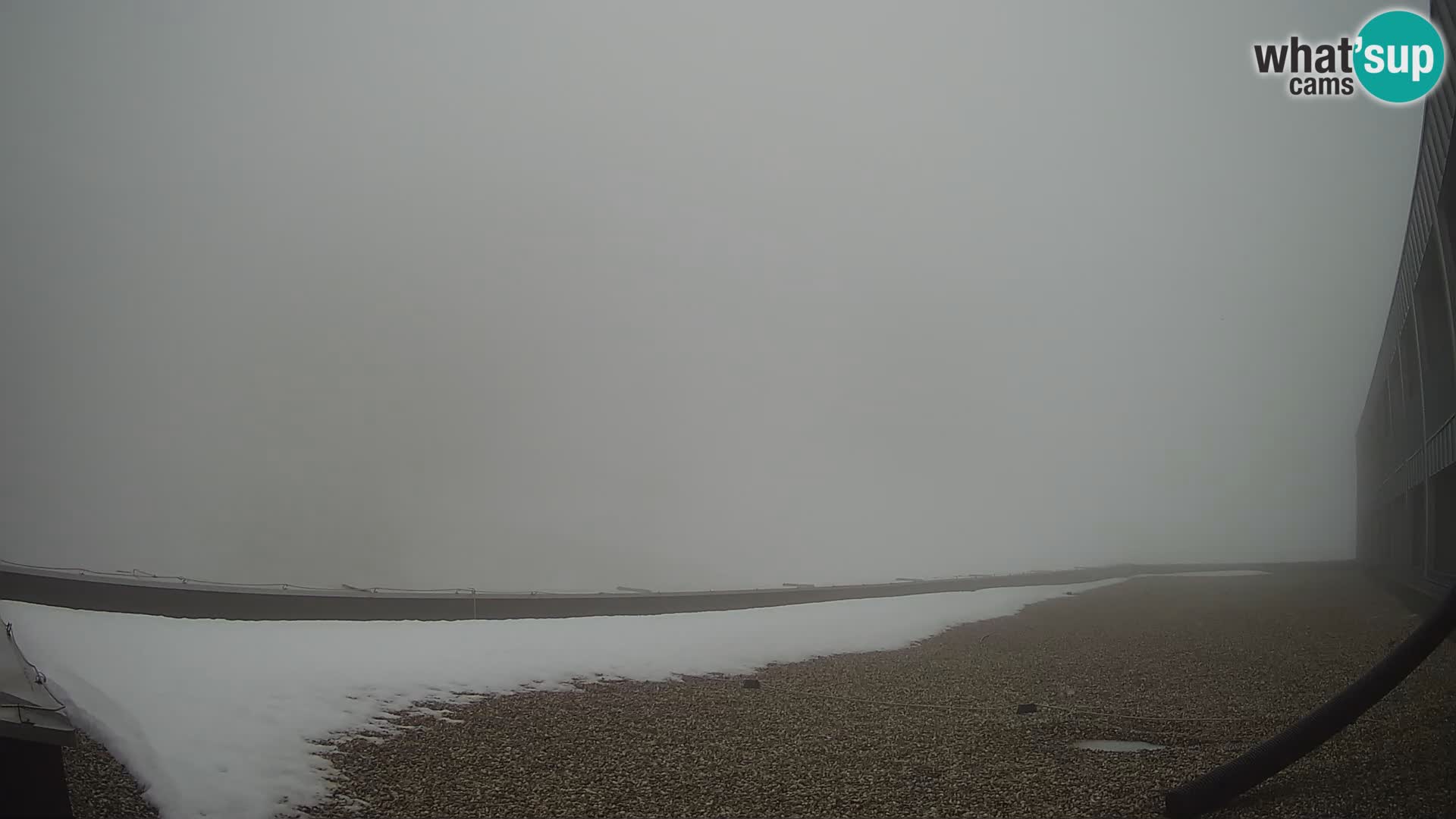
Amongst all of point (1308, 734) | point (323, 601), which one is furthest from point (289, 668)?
point (1308, 734)

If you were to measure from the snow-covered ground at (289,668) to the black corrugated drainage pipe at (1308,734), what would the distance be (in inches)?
221

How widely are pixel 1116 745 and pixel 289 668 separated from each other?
815 cm

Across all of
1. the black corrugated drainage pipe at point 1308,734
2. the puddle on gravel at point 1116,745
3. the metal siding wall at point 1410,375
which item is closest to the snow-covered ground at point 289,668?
the puddle on gravel at point 1116,745

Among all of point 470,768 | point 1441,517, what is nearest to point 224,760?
point 470,768

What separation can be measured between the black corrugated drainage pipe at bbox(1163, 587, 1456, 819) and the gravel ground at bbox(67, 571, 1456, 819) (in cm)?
18

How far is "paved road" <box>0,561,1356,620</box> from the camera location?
11.3 metres

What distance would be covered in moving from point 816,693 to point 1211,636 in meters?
8.61

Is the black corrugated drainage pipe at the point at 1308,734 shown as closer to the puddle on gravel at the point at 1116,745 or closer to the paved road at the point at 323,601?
the puddle on gravel at the point at 1116,745

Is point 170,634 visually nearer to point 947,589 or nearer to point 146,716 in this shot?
point 146,716

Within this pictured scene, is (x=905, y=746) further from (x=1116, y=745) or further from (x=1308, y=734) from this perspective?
(x=1308, y=734)

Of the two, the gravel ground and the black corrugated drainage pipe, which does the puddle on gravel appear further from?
the black corrugated drainage pipe

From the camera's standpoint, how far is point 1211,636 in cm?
1338

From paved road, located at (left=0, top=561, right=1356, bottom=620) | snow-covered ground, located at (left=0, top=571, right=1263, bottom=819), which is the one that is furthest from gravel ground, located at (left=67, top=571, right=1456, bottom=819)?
paved road, located at (left=0, top=561, right=1356, bottom=620)

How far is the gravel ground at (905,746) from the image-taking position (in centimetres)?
507
